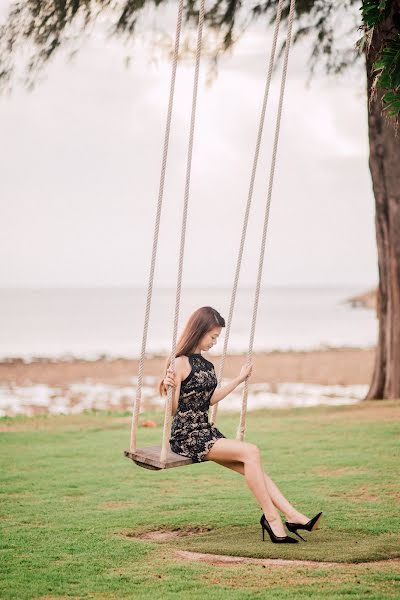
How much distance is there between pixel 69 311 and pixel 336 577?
51936 millimetres

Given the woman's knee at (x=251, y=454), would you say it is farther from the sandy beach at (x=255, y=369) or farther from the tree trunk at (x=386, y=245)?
the sandy beach at (x=255, y=369)

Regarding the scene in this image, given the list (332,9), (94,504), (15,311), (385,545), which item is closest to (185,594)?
(385,545)

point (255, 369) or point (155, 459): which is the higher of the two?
point (155, 459)

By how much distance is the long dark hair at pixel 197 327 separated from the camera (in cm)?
461

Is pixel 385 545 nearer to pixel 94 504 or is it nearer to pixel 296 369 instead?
pixel 94 504

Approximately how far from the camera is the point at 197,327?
4.63 metres

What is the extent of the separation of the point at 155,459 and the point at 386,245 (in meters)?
7.22

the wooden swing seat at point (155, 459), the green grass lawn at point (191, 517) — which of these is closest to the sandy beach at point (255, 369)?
the green grass lawn at point (191, 517)

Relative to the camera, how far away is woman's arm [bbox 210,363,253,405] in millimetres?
4586

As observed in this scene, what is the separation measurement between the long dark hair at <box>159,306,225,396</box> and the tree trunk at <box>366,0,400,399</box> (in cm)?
654

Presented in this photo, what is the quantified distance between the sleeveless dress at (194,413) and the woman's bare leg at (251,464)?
6 centimetres

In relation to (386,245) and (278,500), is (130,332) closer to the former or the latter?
(386,245)

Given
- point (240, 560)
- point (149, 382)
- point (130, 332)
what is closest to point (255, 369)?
point (149, 382)

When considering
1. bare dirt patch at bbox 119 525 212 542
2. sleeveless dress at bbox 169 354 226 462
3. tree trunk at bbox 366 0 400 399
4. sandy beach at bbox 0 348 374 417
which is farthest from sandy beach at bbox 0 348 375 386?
sleeveless dress at bbox 169 354 226 462
